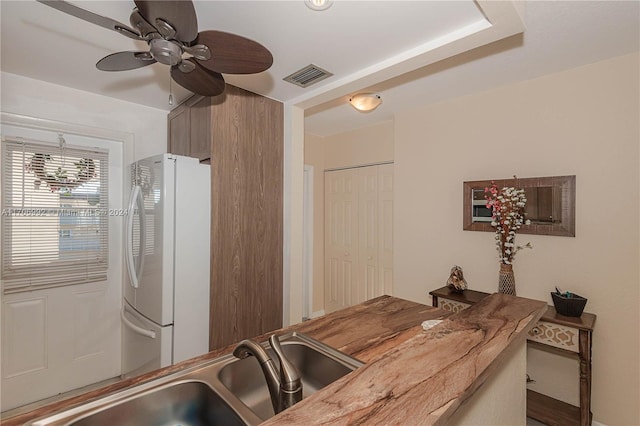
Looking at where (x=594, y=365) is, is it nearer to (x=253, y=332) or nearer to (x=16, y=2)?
(x=253, y=332)

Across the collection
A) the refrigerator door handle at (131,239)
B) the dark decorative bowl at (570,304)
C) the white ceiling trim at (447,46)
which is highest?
the white ceiling trim at (447,46)

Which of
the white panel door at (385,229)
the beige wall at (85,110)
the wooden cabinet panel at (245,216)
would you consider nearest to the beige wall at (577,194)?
the white panel door at (385,229)

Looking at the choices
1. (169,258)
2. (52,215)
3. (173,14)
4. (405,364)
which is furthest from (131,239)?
(405,364)

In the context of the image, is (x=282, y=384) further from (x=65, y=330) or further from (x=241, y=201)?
(x=65, y=330)

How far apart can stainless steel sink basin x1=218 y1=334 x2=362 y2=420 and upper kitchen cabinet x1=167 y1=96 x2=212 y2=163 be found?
164 centimetres

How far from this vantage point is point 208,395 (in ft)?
3.38

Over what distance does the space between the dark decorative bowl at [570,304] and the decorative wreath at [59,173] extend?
12.2ft

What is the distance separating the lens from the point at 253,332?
8.39 ft

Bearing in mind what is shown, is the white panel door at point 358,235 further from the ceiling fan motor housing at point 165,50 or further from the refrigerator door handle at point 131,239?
the ceiling fan motor housing at point 165,50

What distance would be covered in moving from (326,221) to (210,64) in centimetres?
301

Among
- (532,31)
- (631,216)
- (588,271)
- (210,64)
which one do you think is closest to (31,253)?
(210,64)

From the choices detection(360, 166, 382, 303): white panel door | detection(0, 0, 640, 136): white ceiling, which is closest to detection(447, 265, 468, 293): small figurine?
detection(360, 166, 382, 303): white panel door

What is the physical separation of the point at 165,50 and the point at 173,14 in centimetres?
Answer: 26

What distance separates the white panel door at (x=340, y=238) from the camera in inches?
156
